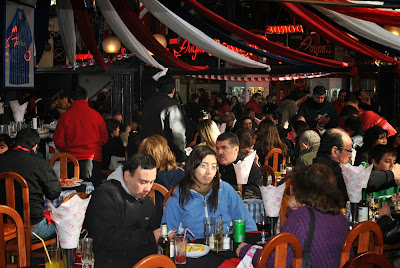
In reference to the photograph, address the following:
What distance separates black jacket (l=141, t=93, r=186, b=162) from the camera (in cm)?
641

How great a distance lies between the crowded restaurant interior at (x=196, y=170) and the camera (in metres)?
2.95

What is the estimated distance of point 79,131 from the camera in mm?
7035

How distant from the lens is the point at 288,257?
281 cm

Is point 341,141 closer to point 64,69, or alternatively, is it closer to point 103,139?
point 103,139

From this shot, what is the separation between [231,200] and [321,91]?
16.9 feet

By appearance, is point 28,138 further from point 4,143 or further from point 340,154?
point 340,154

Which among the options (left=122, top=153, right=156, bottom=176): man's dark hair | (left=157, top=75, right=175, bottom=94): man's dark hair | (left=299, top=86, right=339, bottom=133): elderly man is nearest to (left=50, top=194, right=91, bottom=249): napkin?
(left=122, top=153, right=156, bottom=176): man's dark hair

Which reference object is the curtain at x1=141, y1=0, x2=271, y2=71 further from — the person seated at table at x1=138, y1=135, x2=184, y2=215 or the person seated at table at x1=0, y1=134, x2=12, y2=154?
the person seated at table at x1=138, y1=135, x2=184, y2=215

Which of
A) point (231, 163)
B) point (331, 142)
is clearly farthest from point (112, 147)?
point (331, 142)

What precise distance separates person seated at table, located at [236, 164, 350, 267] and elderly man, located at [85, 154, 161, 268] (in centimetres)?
62

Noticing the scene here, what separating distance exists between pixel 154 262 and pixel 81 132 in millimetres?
5061

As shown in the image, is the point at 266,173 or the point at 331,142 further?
the point at 266,173

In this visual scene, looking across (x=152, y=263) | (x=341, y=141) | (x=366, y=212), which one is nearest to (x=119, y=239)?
(x=152, y=263)

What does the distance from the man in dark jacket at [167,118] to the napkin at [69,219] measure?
3.61 meters
